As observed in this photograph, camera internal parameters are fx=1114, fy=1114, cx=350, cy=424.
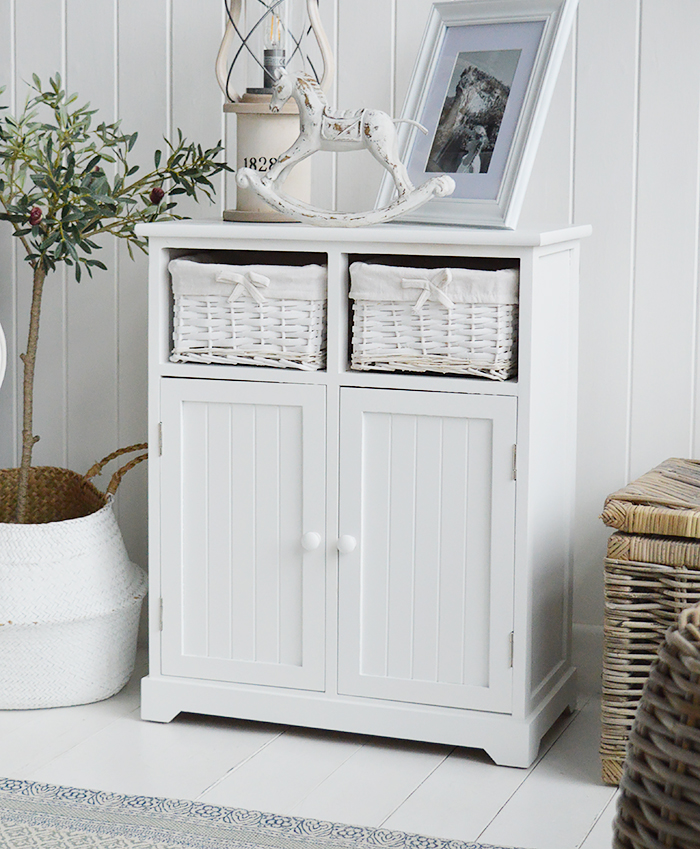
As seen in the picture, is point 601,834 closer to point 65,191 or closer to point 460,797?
point 460,797

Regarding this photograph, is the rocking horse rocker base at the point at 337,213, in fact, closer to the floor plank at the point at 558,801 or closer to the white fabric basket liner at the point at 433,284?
the white fabric basket liner at the point at 433,284

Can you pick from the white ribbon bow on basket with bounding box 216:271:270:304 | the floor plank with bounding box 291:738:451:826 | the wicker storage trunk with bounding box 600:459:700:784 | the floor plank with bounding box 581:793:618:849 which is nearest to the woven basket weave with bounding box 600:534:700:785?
the wicker storage trunk with bounding box 600:459:700:784

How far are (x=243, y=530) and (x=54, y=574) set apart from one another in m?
0.40

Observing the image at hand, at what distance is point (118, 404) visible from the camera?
2.51 m

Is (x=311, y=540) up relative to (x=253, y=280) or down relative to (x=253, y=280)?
down

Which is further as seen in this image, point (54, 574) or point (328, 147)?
point (54, 574)

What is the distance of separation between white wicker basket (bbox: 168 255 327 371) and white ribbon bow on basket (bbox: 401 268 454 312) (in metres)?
0.16

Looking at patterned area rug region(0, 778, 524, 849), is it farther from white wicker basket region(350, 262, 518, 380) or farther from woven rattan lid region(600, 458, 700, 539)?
white wicker basket region(350, 262, 518, 380)

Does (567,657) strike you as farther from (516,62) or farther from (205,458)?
(516,62)

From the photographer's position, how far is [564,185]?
2.18 metres

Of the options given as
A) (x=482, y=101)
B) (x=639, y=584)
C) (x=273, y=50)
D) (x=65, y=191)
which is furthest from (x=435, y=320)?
(x=65, y=191)

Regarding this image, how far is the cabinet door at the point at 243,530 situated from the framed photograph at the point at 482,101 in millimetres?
444

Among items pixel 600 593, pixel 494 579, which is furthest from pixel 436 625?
pixel 600 593

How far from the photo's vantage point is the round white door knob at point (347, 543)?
1948mm
